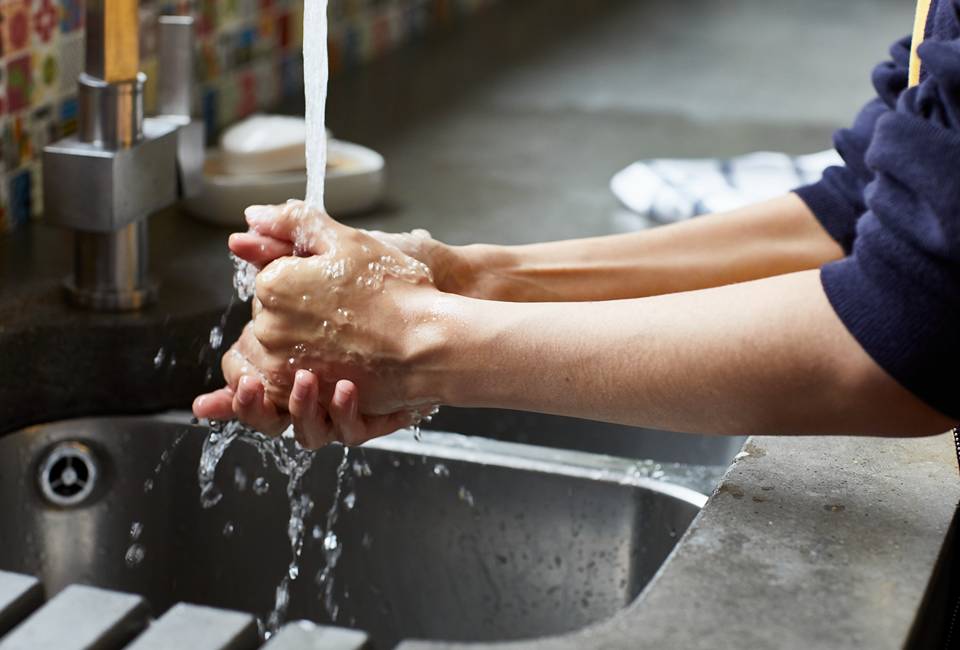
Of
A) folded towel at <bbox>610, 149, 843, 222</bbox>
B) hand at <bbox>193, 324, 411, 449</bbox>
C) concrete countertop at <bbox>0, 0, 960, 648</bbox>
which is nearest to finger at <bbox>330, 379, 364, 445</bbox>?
hand at <bbox>193, 324, 411, 449</bbox>

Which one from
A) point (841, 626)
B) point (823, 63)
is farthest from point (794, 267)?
point (823, 63)

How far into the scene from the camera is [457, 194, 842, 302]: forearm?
3.72 feet

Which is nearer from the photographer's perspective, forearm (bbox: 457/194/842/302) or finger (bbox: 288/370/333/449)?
finger (bbox: 288/370/333/449)

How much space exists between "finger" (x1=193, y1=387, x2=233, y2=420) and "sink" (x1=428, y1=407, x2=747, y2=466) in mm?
275

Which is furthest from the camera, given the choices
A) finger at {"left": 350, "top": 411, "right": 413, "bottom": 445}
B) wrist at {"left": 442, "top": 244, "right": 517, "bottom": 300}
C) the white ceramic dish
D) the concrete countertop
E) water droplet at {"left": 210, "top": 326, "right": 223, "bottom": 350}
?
the white ceramic dish

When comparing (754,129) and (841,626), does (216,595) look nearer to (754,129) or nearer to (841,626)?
(841,626)

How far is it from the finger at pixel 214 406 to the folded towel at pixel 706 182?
2.01ft

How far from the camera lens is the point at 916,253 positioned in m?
0.79

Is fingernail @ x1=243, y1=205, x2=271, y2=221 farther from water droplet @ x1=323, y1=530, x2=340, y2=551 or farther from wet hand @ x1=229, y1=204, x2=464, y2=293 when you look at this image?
water droplet @ x1=323, y1=530, x2=340, y2=551

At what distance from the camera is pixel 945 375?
0.79 meters

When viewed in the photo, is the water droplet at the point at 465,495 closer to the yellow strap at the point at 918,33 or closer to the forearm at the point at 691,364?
the forearm at the point at 691,364

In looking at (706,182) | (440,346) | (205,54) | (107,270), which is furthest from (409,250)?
(205,54)

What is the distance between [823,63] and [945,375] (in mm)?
1612

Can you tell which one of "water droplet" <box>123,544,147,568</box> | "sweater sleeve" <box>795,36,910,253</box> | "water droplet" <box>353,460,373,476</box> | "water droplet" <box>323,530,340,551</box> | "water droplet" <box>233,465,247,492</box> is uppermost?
"sweater sleeve" <box>795,36,910,253</box>
